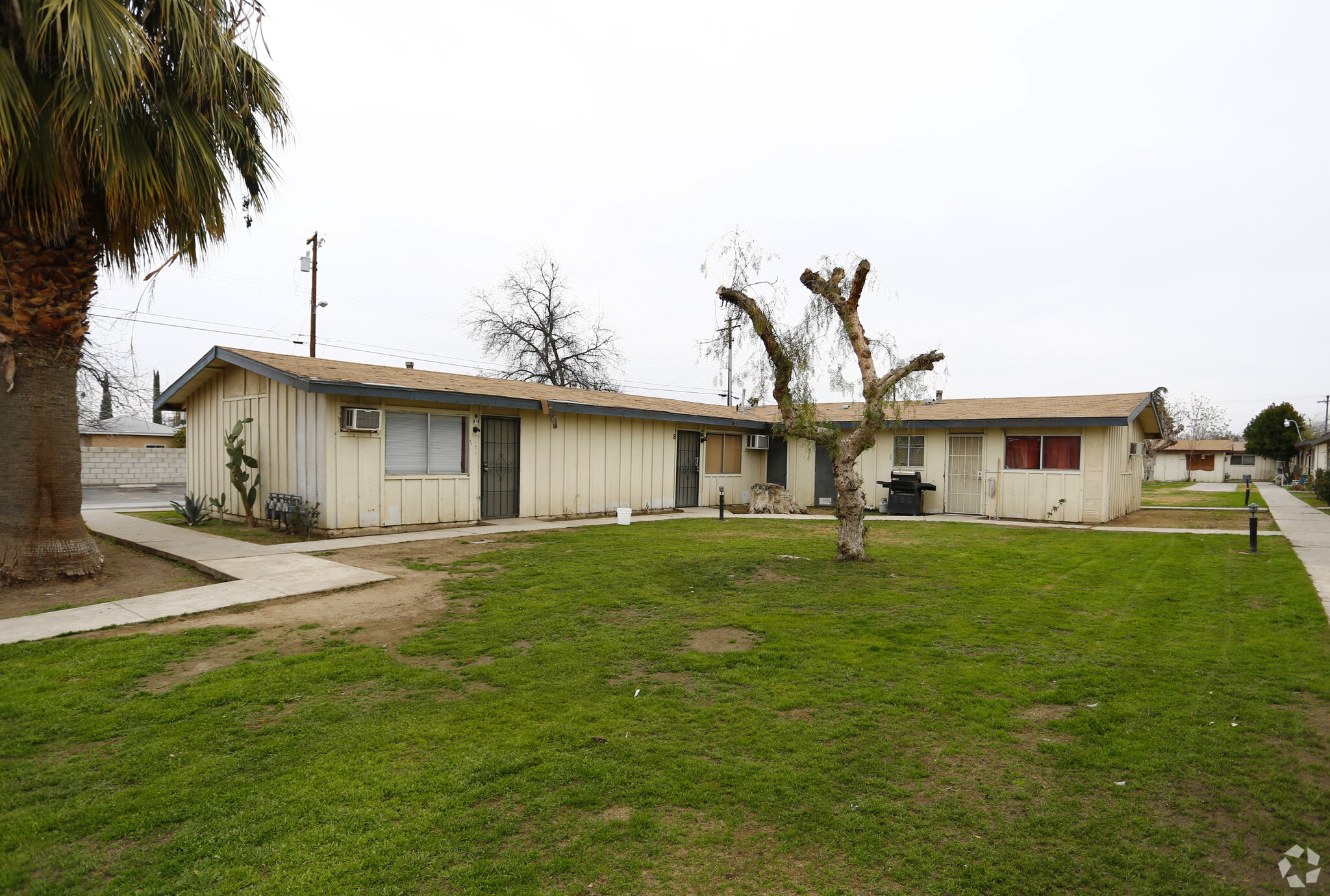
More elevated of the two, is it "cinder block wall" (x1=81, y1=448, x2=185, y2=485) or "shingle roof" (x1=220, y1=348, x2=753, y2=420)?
"shingle roof" (x1=220, y1=348, x2=753, y2=420)

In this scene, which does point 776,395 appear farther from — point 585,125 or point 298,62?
point 585,125

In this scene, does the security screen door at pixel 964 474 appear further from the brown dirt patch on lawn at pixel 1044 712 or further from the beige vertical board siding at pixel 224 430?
the beige vertical board siding at pixel 224 430

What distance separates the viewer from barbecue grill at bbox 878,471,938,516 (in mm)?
16719

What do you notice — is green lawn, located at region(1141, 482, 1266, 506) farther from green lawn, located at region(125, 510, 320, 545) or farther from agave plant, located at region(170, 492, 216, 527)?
agave plant, located at region(170, 492, 216, 527)

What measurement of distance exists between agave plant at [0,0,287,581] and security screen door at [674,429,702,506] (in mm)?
11703

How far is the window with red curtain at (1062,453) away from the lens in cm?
1547

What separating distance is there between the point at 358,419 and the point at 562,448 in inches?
183

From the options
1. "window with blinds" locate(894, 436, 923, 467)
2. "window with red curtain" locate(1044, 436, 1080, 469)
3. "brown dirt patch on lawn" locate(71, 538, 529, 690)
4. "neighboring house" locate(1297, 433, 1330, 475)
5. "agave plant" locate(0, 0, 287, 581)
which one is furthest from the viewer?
"neighboring house" locate(1297, 433, 1330, 475)

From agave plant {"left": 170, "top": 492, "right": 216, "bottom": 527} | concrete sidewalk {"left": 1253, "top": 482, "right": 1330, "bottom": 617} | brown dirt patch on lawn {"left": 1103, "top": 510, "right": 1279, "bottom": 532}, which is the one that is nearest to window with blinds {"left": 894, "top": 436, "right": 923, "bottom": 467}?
brown dirt patch on lawn {"left": 1103, "top": 510, "right": 1279, "bottom": 532}

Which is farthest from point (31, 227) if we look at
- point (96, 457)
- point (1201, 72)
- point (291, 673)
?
point (96, 457)

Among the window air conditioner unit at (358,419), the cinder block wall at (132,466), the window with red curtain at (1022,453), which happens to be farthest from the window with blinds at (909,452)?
the cinder block wall at (132,466)

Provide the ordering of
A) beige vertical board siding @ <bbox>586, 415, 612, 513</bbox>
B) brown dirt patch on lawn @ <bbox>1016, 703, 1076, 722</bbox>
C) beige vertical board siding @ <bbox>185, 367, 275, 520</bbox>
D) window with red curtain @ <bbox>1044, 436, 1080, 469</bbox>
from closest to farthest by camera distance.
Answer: brown dirt patch on lawn @ <bbox>1016, 703, 1076, 722</bbox> < beige vertical board siding @ <bbox>185, 367, 275, 520</bbox> < beige vertical board siding @ <bbox>586, 415, 612, 513</bbox> < window with red curtain @ <bbox>1044, 436, 1080, 469</bbox>

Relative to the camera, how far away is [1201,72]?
10109 millimetres

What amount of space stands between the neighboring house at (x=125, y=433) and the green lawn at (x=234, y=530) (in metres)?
19.8
